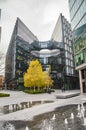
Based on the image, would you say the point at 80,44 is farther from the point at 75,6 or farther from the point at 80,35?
the point at 75,6

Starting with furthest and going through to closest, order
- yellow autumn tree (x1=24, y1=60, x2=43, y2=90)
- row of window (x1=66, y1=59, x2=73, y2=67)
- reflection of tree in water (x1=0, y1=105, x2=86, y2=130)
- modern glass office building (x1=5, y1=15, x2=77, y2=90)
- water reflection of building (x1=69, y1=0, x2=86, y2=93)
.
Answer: row of window (x1=66, y1=59, x2=73, y2=67) → modern glass office building (x1=5, y1=15, x2=77, y2=90) → yellow autumn tree (x1=24, y1=60, x2=43, y2=90) → water reflection of building (x1=69, y1=0, x2=86, y2=93) → reflection of tree in water (x1=0, y1=105, x2=86, y2=130)

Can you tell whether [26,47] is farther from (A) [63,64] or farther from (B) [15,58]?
(A) [63,64]

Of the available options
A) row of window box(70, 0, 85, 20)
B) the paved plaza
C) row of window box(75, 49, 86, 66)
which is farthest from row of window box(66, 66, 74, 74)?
the paved plaza

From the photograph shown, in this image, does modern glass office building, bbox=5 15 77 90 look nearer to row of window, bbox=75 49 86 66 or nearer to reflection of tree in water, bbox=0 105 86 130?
row of window, bbox=75 49 86 66

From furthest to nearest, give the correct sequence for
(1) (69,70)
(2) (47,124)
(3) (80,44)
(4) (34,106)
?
(1) (69,70), (3) (80,44), (4) (34,106), (2) (47,124)

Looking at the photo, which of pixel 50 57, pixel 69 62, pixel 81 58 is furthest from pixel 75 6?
pixel 50 57

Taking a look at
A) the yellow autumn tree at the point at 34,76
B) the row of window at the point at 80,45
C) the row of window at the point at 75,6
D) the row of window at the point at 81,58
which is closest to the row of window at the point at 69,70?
the yellow autumn tree at the point at 34,76

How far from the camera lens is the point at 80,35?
38.2 metres

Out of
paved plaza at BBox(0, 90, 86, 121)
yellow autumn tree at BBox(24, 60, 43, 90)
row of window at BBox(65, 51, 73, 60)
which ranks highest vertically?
row of window at BBox(65, 51, 73, 60)

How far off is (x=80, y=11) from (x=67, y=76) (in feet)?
129

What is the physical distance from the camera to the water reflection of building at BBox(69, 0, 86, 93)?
3650cm

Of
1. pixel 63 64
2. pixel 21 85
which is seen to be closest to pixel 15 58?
pixel 21 85

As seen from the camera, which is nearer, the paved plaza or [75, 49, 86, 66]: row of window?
the paved plaza

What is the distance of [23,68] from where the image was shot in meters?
78.4
